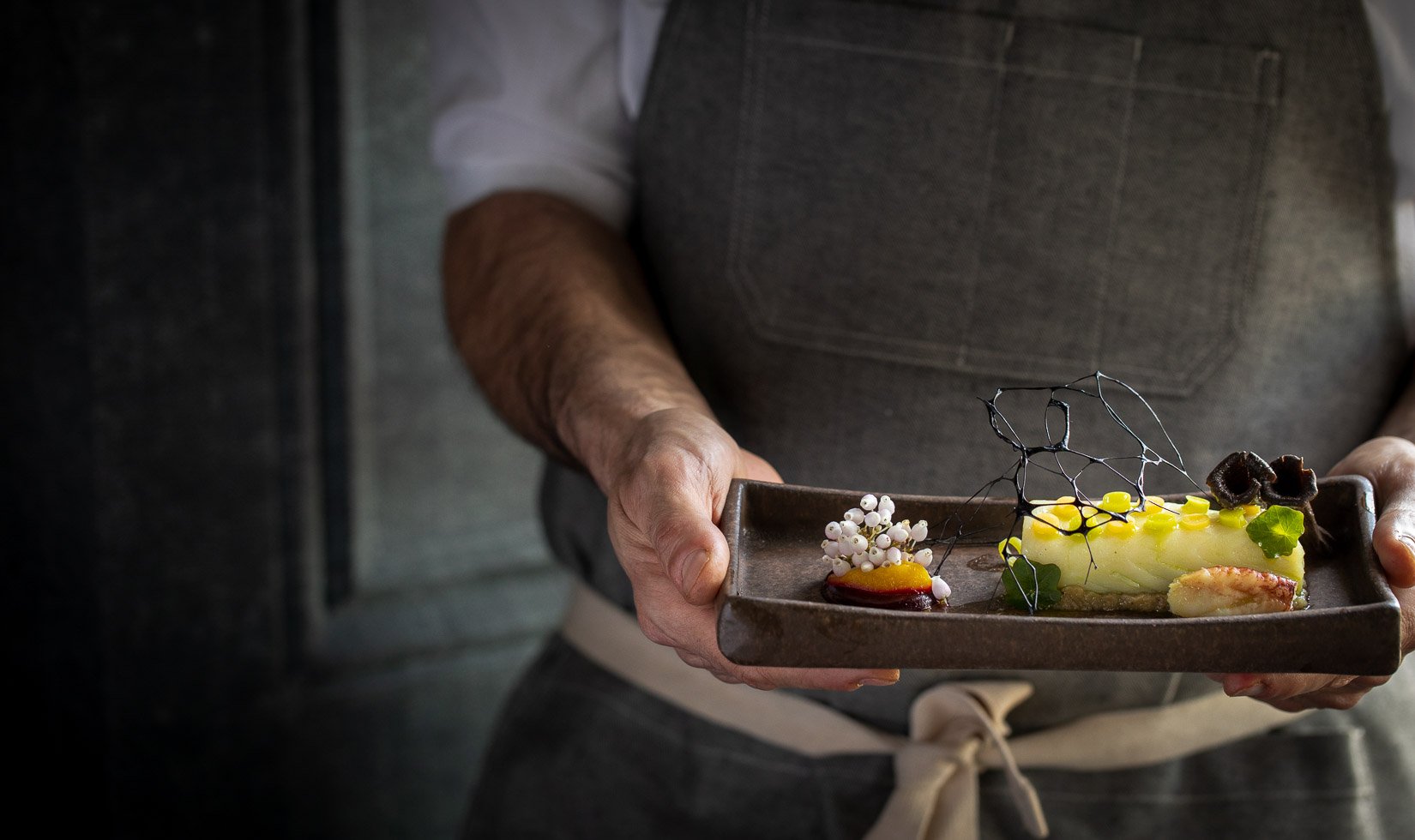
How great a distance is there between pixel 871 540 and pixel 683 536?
0.48ft

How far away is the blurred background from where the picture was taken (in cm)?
158

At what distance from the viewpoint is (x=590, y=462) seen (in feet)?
3.53

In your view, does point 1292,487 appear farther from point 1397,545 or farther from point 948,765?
point 948,765

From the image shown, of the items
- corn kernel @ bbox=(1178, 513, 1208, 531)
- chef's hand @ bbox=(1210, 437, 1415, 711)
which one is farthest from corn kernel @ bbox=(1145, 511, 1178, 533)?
chef's hand @ bbox=(1210, 437, 1415, 711)

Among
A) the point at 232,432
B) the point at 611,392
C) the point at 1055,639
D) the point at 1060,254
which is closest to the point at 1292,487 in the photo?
the point at 1055,639

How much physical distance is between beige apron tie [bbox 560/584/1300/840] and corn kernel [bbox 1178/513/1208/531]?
33 centimetres

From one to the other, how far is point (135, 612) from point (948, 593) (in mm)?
Answer: 1353

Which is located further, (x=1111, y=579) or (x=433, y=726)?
(x=433, y=726)

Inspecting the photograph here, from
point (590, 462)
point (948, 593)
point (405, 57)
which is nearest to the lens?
point (948, 593)

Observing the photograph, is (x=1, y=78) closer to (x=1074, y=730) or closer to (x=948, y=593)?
(x=948, y=593)

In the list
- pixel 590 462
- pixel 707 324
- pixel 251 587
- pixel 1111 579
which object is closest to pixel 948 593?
pixel 1111 579

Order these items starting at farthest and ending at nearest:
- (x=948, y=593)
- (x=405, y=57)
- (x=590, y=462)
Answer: (x=405, y=57) → (x=590, y=462) → (x=948, y=593)

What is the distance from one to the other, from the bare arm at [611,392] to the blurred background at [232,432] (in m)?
0.42

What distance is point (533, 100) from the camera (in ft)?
4.47
